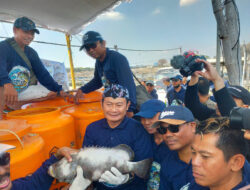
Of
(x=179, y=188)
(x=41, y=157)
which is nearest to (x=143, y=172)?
(x=179, y=188)

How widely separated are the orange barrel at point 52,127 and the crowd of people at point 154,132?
18 cm

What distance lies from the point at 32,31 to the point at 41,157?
1.40m

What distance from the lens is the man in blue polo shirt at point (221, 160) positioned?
2.76 ft

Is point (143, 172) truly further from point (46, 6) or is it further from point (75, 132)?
point (46, 6)

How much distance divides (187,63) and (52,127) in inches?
48.4

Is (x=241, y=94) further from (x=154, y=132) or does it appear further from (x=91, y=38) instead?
(x=91, y=38)

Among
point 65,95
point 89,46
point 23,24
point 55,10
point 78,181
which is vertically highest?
point 55,10

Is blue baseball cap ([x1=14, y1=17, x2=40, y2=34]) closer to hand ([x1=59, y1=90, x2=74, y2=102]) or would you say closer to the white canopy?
hand ([x1=59, y1=90, x2=74, y2=102])

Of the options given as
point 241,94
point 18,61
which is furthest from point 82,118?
point 241,94

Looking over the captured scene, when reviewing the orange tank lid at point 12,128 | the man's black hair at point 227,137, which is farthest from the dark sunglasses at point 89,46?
the man's black hair at point 227,137

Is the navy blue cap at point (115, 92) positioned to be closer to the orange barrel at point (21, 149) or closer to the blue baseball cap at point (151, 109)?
the blue baseball cap at point (151, 109)

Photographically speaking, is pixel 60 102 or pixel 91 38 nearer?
pixel 91 38

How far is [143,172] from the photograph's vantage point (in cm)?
111

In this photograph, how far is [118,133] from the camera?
1.38m
